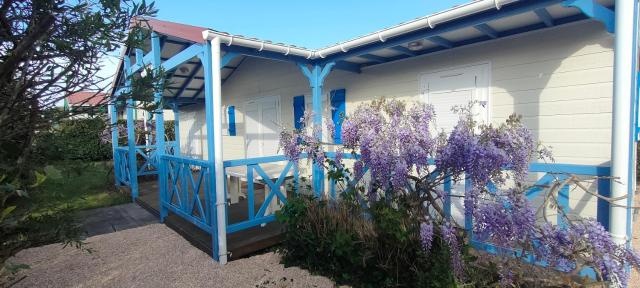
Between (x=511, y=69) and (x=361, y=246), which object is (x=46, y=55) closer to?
(x=361, y=246)

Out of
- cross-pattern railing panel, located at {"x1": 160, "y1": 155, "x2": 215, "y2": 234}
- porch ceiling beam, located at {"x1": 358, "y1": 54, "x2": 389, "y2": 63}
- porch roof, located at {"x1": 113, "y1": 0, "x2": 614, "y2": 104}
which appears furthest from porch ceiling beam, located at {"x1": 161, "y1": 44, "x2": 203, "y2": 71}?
porch ceiling beam, located at {"x1": 358, "y1": 54, "x2": 389, "y2": 63}

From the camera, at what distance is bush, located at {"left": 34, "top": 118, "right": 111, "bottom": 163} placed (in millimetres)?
1342

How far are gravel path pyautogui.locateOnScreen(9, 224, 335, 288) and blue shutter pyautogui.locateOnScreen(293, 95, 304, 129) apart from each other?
9.84ft

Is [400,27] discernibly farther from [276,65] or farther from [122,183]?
[122,183]

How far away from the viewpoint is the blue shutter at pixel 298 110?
6.22m

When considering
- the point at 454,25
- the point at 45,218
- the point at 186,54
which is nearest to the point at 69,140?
the point at 45,218

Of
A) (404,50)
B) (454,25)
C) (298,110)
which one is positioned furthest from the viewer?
(298,110)

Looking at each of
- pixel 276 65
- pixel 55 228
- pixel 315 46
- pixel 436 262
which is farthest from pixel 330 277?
pixel 276 65

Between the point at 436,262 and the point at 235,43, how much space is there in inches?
124

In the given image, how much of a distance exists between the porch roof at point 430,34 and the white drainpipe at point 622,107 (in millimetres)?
214

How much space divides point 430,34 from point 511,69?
1.14 meters

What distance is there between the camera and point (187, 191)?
453 centimetres

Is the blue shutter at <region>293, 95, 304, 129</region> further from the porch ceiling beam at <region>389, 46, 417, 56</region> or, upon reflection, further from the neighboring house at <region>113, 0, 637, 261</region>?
the porch ceiling beam at <region>389, 46, 417, 56</region>

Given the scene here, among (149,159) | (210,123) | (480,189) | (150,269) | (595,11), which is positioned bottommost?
(150,269)
